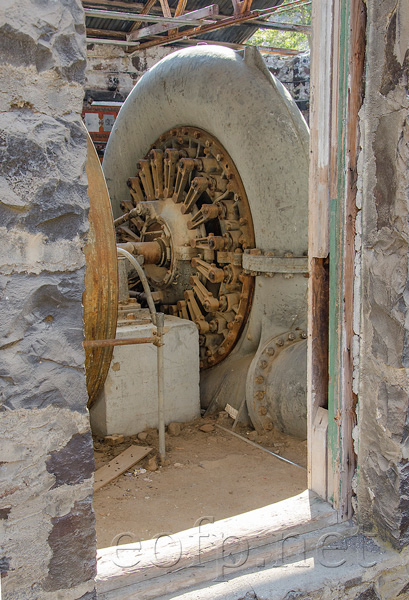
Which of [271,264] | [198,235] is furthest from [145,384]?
[198,235]

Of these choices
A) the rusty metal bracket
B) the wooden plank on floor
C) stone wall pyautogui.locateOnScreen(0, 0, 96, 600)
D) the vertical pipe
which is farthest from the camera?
the vertical pipe

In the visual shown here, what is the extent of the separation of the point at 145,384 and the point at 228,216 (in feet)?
4.48

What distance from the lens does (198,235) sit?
4.73 meters

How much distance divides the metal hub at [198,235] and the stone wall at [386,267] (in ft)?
8.13

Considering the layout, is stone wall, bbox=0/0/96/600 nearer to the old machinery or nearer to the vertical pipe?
the old machinery

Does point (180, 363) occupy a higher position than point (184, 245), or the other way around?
point (184, 245)

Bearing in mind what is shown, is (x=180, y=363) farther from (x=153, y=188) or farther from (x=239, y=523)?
(x=239, y=523)

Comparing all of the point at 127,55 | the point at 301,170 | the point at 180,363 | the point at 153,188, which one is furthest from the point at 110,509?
the point at 127,55

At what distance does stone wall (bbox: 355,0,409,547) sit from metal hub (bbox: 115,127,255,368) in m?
2.48

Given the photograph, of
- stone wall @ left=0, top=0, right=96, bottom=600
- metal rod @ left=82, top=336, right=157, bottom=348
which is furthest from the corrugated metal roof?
stone wall @ left=0, top=0, right=96, bottom=600

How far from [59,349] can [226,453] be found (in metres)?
2.67

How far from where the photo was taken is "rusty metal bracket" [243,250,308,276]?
4.00 m

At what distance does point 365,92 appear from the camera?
1.86 m

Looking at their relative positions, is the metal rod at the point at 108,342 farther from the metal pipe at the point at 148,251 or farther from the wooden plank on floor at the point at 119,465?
the metal pipe at the point at 148,251
